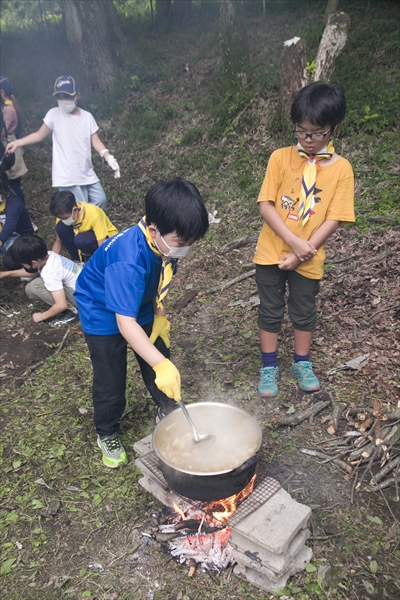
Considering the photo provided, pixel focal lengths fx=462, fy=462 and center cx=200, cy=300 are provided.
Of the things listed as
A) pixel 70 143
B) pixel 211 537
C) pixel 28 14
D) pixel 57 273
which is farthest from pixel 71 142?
pixel 28 14

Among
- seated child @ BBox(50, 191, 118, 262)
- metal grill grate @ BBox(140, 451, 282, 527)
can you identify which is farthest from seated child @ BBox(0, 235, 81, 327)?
metal grill grate @ BBox(140, 451, 282, 527)

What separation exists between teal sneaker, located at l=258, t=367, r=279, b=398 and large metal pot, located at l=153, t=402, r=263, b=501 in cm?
94

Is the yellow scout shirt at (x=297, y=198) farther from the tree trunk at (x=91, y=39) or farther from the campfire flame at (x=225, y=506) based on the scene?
the tree trunk at (x=91, y=39)

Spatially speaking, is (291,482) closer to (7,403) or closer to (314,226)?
(314,226)

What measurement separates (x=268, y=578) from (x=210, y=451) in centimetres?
70

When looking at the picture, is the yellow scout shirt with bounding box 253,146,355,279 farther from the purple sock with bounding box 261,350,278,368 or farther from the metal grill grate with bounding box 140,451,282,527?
the metal grill grate with bounding box 140,451,282,527

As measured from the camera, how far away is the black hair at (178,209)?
2369 mm

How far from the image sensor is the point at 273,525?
2443mm

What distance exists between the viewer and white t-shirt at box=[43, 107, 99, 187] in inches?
246

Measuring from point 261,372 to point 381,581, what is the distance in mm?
1715

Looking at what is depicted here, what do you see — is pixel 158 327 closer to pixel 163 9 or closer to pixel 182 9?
pixel 182 9

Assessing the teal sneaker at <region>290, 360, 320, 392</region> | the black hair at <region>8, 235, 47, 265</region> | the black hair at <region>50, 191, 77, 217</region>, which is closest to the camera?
the teal sneaker at <region>290, 360, 320, 392</region>

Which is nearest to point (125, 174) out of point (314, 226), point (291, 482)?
point (314, 226)

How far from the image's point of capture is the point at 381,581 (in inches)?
94.2
